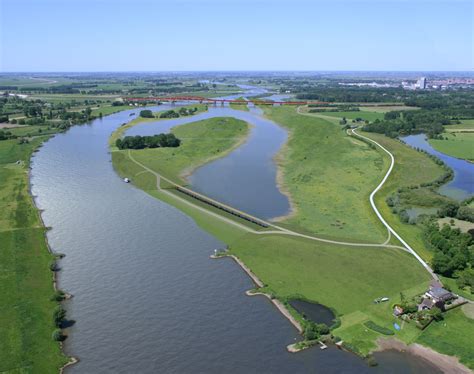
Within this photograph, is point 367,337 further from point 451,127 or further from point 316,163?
point 451,127

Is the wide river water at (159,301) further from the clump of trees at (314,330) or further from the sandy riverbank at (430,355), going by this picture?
the clump of trees at (314,330)

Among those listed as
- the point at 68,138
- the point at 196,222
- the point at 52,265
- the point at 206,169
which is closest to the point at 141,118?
the point at 68,138

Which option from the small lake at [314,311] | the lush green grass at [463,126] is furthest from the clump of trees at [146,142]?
the lush green grass at [463,126]

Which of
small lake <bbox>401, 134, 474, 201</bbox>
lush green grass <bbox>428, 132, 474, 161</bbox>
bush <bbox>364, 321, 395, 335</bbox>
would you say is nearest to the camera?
bush <bbox>364, 321, 395, 335</bbox>

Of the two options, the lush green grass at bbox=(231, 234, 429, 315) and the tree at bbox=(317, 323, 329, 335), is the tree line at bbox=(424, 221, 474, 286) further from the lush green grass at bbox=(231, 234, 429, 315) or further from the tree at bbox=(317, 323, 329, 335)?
the tree at bbox=(317, 323, 329, 335)

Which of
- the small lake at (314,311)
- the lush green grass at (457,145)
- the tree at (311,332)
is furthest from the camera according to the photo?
the lush green grass at (457,145)

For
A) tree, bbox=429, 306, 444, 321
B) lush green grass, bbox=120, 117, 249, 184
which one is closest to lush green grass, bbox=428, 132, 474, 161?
lush green grass, bbox=120, 117, 249, 184
